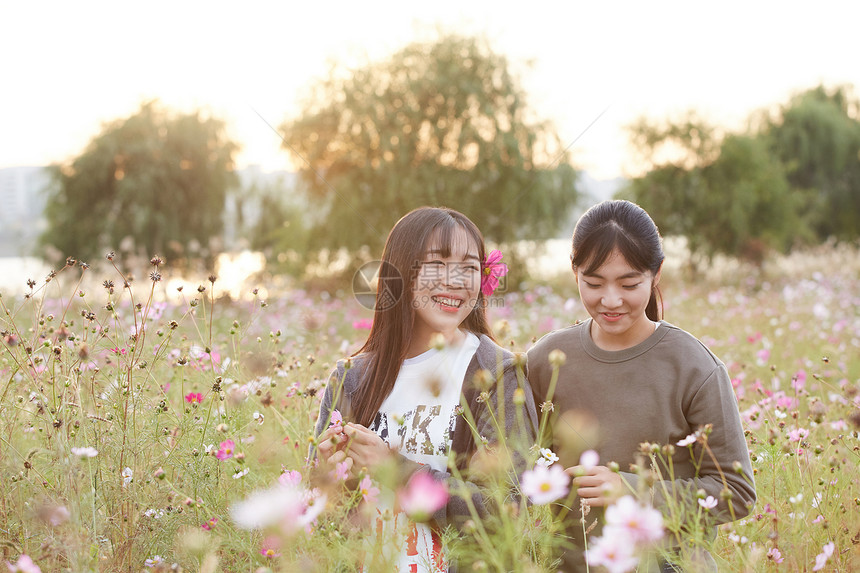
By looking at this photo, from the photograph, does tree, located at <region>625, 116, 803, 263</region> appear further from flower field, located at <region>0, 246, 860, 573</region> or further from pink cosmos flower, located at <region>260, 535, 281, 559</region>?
pink cosmos flower, located at <region>260, 535, 281, 559</region>

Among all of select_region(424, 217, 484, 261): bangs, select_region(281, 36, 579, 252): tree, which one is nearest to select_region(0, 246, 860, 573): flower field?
select_region(424, 217, 484, 261): bangs

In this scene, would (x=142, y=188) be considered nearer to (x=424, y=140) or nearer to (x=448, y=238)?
(x=424, y=140)

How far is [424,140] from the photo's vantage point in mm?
10086

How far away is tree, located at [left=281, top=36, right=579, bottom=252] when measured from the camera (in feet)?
32.5

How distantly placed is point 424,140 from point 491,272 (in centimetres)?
842

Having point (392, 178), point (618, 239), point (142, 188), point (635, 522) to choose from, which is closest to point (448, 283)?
point (618, 239)

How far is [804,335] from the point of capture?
4758mm

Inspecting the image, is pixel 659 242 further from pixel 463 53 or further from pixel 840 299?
pixel 463 53

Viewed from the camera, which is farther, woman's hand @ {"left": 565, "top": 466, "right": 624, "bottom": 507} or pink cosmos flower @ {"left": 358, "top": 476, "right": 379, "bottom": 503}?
woman's hand @ {"left": 565, "top": 466, "right": 624, "bottom": 507}

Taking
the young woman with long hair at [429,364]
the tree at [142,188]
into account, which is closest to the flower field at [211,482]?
the young woman with long hair at [429,364]

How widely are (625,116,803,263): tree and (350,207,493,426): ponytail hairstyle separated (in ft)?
34.9

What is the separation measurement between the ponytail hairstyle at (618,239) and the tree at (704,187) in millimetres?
10612

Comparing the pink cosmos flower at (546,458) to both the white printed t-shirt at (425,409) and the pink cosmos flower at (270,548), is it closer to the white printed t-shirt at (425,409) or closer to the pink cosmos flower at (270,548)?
the white printed t-shirt at (425,409)

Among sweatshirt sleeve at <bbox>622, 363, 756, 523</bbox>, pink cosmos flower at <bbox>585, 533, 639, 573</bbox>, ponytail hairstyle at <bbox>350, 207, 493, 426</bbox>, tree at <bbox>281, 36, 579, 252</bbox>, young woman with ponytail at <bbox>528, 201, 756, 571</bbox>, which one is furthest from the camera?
tree at <bbox>281, 36, 579, 252</bbox>
